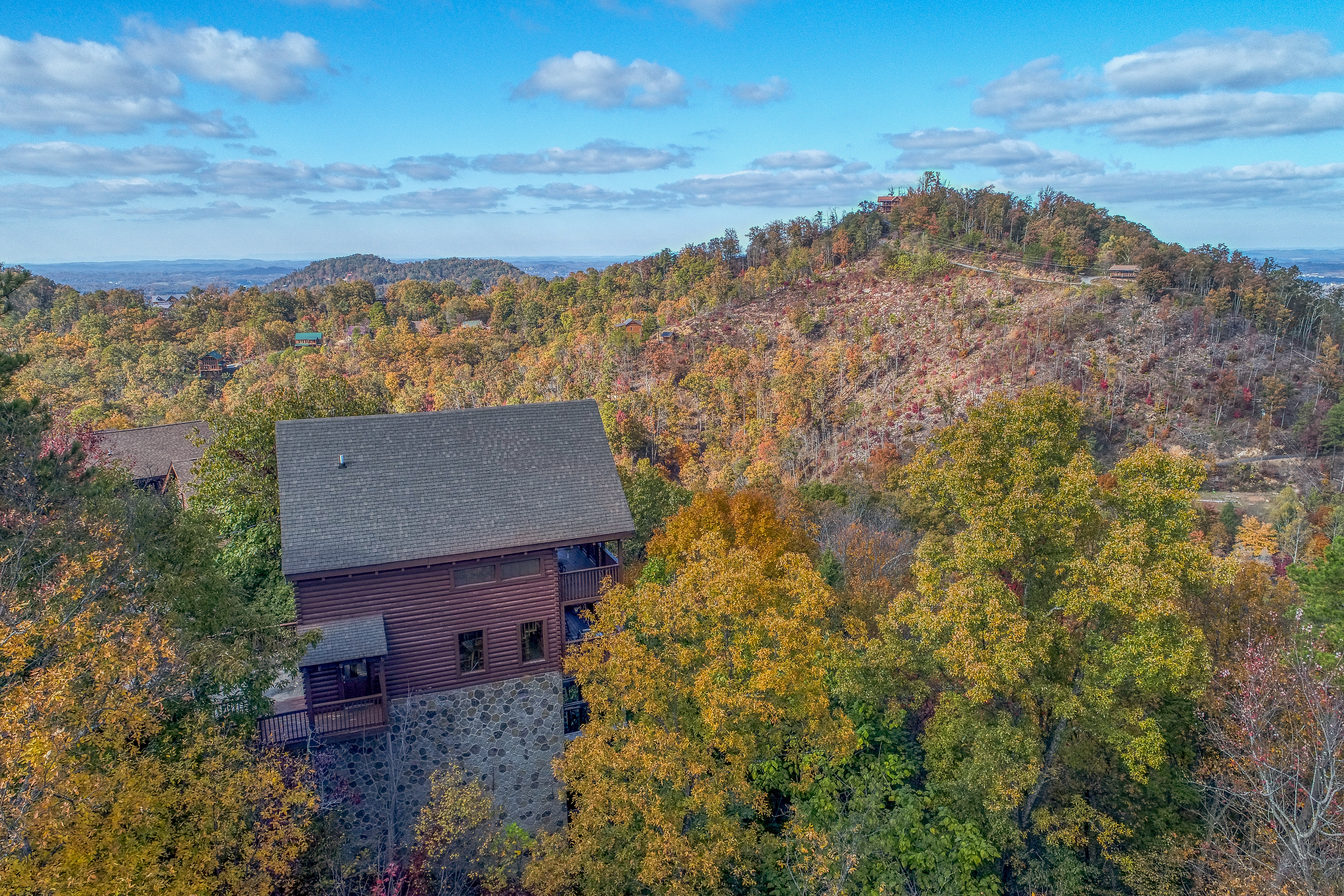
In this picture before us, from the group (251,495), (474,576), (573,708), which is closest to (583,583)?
(474,576)

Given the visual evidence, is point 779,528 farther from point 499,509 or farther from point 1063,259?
point 1063,259

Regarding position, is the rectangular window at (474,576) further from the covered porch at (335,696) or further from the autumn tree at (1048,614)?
the autumn tree at (1048,614)

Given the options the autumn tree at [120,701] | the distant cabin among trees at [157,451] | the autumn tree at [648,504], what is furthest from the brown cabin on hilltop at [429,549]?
the distant cabin among trees at [157,451]

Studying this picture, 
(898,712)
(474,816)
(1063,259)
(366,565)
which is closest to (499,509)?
(366,565)

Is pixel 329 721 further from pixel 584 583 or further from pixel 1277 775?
pixel 1277 775

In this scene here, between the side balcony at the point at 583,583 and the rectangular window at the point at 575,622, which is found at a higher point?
the side balcony at the point at 583,583

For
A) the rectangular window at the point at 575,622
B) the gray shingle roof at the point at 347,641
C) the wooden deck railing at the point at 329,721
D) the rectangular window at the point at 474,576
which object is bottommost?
the wooden deck railing at the point at 329,721

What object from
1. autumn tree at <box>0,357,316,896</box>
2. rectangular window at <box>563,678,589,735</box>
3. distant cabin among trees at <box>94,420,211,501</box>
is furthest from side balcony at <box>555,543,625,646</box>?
distant cabin among trees at <box>94,420,211,501</box>

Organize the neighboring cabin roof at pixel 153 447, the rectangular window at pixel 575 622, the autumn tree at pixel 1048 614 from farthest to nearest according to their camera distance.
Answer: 1. the neighboring cabin roof at pixel 153 447
2. the rectangular window at pixel 575 622
3. the autumn tree at pixel 1048 614

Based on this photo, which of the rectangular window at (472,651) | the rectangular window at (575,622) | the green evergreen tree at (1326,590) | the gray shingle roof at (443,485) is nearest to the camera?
the green evergreen tree at (1326,590)
